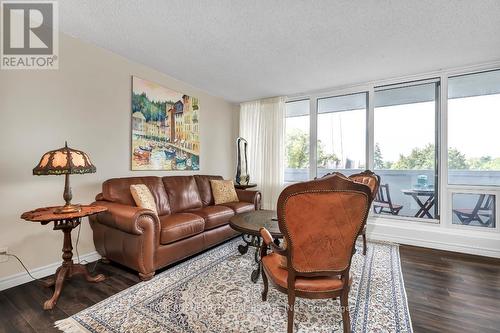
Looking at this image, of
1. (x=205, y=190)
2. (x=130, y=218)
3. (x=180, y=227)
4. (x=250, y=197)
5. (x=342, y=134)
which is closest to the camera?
(x=130, y=218)

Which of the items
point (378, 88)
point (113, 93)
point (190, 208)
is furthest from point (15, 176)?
point (378, 88)

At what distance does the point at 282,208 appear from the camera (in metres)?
1.35

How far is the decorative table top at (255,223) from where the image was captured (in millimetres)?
2268

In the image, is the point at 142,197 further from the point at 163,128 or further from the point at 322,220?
the point at 322,220

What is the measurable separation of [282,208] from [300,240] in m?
0.23

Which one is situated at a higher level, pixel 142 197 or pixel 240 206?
pixel 142 197

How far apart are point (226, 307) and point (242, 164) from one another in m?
3.43

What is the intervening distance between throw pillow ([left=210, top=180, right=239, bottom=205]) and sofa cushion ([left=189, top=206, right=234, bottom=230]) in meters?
0.43

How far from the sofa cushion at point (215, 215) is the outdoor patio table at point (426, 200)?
9.71 feet

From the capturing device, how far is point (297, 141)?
15.9 ft

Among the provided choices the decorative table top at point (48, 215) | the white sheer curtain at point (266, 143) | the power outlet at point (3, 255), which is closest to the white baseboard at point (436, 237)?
the white sheer curtain at point (266, 143)

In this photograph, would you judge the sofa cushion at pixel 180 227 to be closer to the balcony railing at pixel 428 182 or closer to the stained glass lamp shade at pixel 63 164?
the stained glass lamp shade at pixel 63 164

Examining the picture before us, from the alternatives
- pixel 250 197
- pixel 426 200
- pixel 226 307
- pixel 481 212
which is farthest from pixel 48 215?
pixel 481 212

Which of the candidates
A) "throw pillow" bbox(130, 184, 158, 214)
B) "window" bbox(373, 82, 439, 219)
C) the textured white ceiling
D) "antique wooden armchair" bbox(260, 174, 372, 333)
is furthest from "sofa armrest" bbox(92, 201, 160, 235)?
"window" bbox(373, 82, 439, 219)
